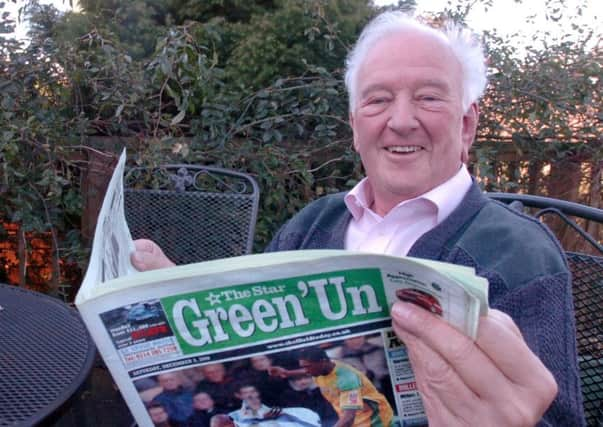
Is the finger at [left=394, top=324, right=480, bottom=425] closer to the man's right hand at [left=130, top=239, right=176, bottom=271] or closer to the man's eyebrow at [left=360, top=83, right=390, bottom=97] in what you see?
the man's right hand at [left=130, top=239, right=176, bottom=271]

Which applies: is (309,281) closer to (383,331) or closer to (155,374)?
(383,331)

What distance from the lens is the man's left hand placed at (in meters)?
0.75

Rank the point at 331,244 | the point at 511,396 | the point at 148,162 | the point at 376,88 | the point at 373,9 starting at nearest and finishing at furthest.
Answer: the point at 511,396, the point at 376,88, the point at 331,244, the point at 148,162, the point at 373,9

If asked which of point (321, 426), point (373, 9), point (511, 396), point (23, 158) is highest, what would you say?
point (373, 9)

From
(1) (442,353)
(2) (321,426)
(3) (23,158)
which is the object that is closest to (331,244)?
(2) (321,426)

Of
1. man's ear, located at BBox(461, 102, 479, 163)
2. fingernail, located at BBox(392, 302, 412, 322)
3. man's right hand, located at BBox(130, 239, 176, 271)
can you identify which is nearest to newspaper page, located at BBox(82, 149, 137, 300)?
man's right hand, located at BBox(130, 239, 176, 271)

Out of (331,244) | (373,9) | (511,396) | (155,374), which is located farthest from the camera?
(373,9)

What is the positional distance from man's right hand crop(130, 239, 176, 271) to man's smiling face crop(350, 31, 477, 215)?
1.99 ft

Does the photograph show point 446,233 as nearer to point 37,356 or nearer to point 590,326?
point 590,326

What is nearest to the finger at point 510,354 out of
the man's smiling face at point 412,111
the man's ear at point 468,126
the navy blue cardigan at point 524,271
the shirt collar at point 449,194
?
the navy blue cardigan at point 524,271

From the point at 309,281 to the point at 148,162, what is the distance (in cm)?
199

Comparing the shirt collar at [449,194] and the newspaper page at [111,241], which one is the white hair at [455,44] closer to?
the shirt collar at [449,194]

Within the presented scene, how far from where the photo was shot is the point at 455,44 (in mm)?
1436

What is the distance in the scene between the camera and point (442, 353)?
0.76m
